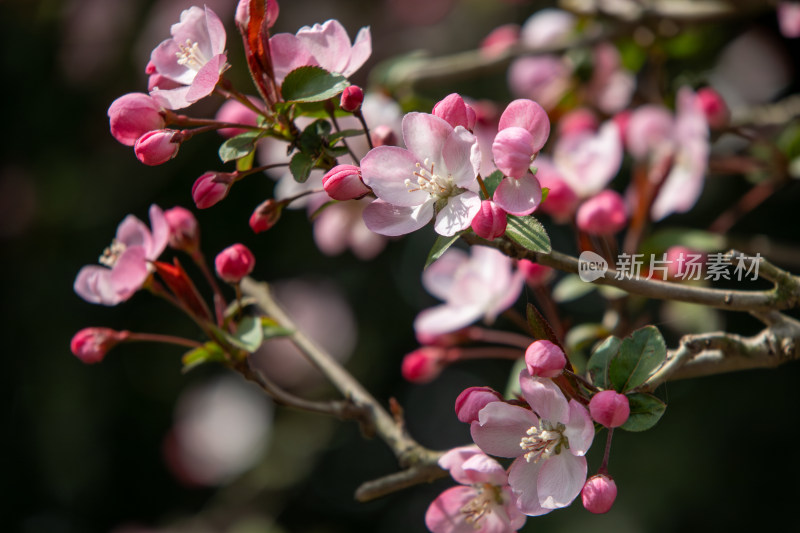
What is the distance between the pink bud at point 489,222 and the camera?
2.34 ft

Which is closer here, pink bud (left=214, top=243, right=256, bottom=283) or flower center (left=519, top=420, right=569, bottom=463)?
flower center (left=519, top=420, right=569, bottom=463)

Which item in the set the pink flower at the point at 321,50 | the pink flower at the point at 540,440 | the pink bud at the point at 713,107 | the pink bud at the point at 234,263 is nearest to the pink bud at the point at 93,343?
the pink bud at the point at 234,263

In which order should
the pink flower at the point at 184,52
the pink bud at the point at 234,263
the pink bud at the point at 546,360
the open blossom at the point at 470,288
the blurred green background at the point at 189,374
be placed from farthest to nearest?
the blurred green background at the point at 189,374 → the open blossom at the point at 470,288 → the pink bud at the point at 234,263 → the pink flower at the point at 184,52 → the pink bud at the point at 546,360

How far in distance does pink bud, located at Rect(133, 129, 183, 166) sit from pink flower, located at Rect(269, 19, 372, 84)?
0.45 feet

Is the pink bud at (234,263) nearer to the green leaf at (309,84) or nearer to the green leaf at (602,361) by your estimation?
the green leaf at (309,84)

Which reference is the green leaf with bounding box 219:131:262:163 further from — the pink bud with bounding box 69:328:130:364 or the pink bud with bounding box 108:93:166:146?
the pink bud with bounding box 69:328:130:364

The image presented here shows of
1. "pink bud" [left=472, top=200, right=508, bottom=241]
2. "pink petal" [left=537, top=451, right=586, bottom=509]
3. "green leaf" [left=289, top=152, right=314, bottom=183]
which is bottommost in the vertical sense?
"pink petal" [left=537, top=451, right=586, bottom=509]

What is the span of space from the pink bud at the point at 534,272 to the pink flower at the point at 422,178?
0.93 feet

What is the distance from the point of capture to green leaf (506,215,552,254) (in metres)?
0.72

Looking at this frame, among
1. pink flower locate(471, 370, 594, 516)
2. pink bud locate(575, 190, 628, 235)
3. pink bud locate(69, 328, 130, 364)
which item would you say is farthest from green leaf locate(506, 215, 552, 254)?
pink bud locate(69, 328, 130, 364)

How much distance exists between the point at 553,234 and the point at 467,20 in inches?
33.6

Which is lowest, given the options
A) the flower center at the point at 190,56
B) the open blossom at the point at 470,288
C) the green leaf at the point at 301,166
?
the open blossom at the point at 470,288

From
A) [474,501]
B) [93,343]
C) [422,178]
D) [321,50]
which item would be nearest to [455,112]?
[422,178]

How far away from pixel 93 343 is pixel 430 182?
1.64ft
